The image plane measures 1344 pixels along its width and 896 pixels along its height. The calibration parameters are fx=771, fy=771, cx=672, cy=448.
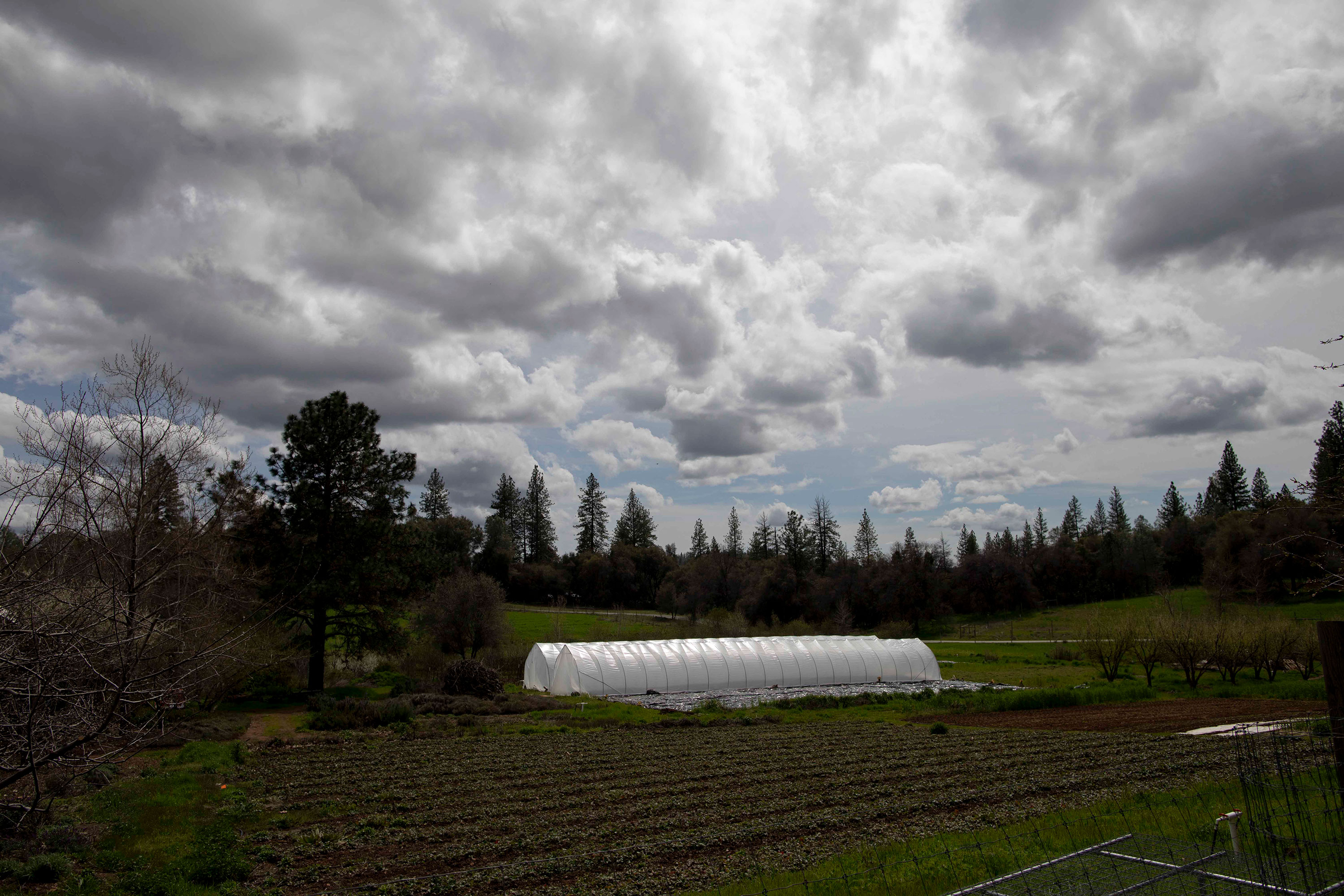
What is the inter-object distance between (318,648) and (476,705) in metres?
8.46

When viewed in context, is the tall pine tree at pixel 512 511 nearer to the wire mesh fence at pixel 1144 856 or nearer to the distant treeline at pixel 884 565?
the distant treeline at pixel 884 565

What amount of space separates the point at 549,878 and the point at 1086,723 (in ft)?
66.9

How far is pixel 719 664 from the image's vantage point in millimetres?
35438

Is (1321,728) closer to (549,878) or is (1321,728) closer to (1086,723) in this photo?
(1086,723)

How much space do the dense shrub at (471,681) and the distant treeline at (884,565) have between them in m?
38.9

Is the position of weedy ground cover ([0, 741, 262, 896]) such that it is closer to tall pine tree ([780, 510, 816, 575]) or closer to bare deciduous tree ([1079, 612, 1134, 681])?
bare deciduous tree ([1079, 612, 1134, 681])

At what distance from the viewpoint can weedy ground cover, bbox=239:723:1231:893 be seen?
9.91m

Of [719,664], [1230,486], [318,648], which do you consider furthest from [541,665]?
[1230,486]

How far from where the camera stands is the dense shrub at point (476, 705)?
2753cm

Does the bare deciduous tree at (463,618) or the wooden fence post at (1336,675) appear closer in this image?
the wooden fence post at (1336,675)

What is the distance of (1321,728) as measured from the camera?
17984 mm

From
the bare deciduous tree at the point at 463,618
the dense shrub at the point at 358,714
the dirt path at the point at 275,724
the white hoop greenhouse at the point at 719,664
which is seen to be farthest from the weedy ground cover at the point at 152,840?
the bare deciduous tree at the point at 463,618

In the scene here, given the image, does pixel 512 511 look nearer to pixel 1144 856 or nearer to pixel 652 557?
pixel 652 557

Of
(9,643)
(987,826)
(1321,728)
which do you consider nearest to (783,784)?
(987,826)
